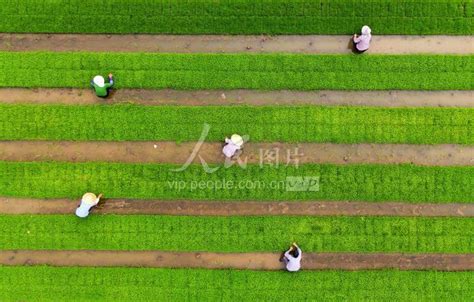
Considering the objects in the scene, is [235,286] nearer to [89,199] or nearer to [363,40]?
[89,199]

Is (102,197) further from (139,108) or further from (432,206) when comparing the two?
(432,206)

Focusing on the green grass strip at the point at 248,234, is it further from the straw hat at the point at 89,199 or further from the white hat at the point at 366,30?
the white hat at the point at 366,30

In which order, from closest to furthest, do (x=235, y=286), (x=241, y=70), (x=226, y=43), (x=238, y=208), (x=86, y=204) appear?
(x=86, y=204) < (x=235, y=286) < (x=238, y=208) < (x=241, y=70) < (x=226, y=43)

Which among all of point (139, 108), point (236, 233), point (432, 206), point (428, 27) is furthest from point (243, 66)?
point (432, 206)

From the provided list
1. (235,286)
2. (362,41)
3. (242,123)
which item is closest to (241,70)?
(242,123)

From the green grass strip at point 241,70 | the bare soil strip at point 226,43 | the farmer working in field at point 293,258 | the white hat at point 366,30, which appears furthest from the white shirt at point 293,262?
the white hat at point 366,30

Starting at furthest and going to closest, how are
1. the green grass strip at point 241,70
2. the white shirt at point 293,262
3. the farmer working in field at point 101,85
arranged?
1. the green grass strip at point 241,70
2. the farmer working in field at point 101,85
3. the white shirt at point 293,262
